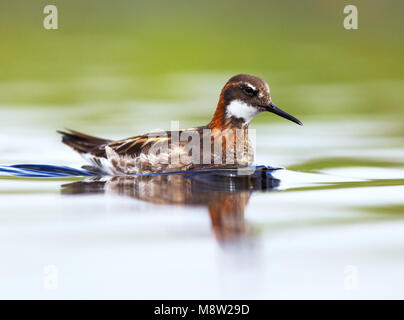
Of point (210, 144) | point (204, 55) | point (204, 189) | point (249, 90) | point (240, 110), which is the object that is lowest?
point (204, 189)

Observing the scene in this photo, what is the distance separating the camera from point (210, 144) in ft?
30.3

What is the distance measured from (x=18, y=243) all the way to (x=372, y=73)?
12352 millimetres

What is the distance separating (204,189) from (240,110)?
1664mm

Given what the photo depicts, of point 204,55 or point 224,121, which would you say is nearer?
point 224,121

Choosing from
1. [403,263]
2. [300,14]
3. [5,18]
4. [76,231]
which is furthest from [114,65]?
[403,263]

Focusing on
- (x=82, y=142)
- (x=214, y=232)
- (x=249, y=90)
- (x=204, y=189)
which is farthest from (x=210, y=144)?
(x=214, y=232)

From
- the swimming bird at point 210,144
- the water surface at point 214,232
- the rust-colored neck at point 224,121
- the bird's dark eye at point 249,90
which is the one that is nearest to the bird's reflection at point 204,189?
the water surface at point 214,232

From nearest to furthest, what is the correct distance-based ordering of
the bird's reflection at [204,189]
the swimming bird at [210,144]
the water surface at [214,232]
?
the water surface at [214,232], the bird's reflection at [204,189], the swimming bird at [210,144]

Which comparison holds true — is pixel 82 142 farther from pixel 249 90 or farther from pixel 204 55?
pixel 204 55

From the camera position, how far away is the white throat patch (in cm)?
933

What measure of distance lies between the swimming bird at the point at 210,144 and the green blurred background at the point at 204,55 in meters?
3.48

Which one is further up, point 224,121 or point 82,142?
point 224,121

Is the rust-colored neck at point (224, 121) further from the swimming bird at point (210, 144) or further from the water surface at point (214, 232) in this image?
the water surface at point (214, 232)

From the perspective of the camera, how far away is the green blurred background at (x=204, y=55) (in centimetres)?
1468
